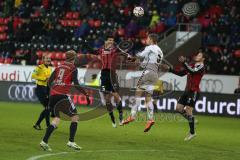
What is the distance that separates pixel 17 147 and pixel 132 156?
2.61m

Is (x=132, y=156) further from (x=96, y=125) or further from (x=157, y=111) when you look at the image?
(x=157, y=111)

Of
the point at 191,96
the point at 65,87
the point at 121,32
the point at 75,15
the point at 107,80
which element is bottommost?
the point at 191,96

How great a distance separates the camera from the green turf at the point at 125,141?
13555mm

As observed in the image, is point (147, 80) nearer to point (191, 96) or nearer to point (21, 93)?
point (191, 96)

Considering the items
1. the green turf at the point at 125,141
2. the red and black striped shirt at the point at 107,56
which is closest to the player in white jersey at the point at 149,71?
the green turf at the point at 125,141

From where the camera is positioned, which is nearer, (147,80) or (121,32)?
(147,80)

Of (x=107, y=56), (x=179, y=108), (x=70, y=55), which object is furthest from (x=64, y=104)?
(x=107, y=56)

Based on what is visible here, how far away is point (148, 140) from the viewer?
17016 millimetres

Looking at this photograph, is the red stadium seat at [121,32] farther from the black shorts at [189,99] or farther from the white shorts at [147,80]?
the black shorts at [189,99]

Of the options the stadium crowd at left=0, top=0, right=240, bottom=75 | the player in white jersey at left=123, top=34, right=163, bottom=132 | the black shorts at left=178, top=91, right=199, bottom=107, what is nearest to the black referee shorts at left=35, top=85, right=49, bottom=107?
the player in white jersey at left=123, top=34, right=163, bottom=132

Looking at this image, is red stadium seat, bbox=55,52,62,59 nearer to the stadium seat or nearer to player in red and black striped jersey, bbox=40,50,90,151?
the stadium seat

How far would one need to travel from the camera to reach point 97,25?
34.9 metres

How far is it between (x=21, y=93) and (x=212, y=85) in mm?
9222

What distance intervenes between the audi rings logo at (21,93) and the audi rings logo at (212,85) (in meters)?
8.16
